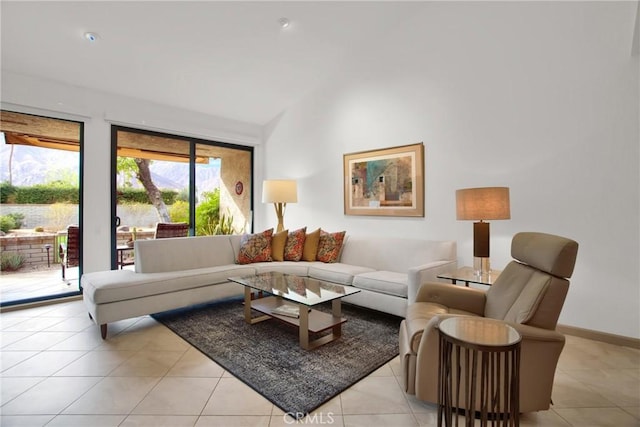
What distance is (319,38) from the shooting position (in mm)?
4035

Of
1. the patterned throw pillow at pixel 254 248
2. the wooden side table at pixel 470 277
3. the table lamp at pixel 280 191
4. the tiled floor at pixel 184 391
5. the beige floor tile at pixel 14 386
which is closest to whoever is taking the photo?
the tiled floor at pixel 184 391

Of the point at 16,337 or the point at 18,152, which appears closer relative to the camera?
the point at 16,337

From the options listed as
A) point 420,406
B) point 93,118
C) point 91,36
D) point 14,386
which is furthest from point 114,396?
point 93,118

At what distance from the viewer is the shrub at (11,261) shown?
362 centimetres

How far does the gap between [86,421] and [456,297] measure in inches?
93.1

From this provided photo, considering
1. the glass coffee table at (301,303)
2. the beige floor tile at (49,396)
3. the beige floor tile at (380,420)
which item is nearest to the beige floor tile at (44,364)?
the beige floor tile at (49,396)

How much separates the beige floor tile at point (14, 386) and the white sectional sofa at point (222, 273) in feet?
2.14

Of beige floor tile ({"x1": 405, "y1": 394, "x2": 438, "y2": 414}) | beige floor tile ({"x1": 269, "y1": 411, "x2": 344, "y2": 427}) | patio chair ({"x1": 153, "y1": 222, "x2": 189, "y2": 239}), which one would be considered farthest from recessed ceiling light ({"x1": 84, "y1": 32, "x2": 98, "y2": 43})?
beige floor tile ({"x1": 405, "y1": 394, "x2": 438, "y2": 414})

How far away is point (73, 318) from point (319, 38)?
4.17m

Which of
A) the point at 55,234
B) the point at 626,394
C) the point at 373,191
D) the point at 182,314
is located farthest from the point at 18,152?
the point at 626,394

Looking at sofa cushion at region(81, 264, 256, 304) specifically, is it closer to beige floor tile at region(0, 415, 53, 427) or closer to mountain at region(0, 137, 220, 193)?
beige floor tile at region(0, 415, 53, 427)

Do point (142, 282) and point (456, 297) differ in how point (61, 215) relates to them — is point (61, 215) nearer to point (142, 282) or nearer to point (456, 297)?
point (142, 282)

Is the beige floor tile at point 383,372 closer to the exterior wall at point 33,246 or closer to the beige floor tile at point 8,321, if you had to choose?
the beige floor tile at point 8,321

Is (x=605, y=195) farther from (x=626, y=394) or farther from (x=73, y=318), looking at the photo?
(x=73, y=318)
